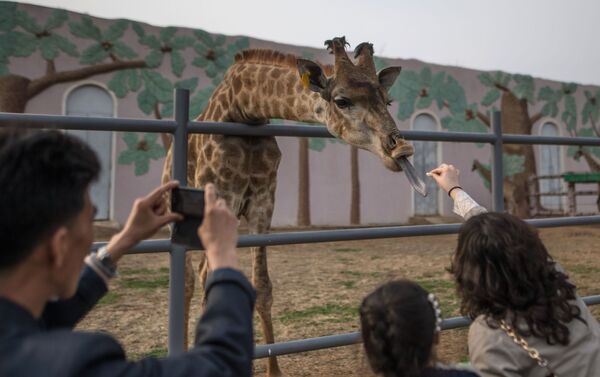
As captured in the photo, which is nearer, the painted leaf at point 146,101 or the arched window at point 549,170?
the painted leaf at point 146,101

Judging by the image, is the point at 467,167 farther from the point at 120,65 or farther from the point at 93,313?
the point at 93,313

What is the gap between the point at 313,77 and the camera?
93.6 inches

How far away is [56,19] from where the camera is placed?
8.91m

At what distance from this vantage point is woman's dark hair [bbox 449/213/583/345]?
3.88 feet

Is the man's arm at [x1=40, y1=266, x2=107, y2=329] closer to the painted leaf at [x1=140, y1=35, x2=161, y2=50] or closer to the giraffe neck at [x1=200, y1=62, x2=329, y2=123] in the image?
the giraffe neck at [x1=200, y1=62, x2=329, y2=123]

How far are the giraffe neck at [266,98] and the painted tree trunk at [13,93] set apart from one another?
718 cm

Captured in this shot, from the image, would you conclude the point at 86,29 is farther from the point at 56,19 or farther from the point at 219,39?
the point at 219,39

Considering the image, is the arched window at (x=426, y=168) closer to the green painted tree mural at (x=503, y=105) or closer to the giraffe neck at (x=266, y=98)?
the green painted tree mural at (x=503, y=105)

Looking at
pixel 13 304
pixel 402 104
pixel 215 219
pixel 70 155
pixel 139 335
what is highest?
pixel 402 104

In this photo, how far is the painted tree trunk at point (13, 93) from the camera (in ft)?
28.0

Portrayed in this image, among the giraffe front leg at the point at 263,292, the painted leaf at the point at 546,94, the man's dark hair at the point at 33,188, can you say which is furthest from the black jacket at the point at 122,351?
the painted leaf at the point at 546,94

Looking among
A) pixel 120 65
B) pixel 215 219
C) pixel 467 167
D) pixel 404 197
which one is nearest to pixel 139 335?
pixel 215 219

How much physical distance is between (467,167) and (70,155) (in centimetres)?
1266

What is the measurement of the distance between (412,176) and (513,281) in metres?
0.79
